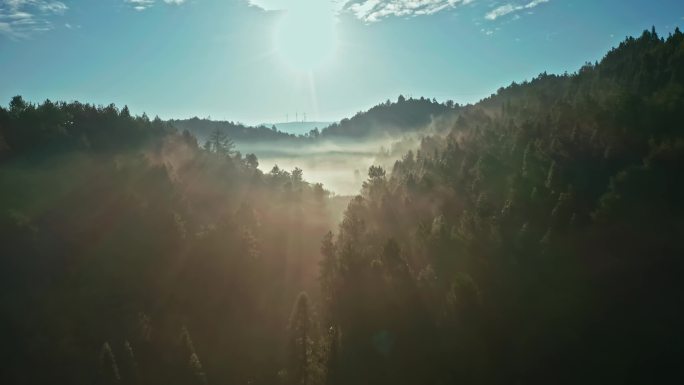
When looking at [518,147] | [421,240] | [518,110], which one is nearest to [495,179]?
[518,147]

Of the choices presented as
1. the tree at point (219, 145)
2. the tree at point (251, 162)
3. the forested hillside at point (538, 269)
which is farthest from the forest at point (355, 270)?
the tree at point (219, 145)

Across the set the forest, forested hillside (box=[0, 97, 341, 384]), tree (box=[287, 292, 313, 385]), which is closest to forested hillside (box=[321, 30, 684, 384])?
the forest

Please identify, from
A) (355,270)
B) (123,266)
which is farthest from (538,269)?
(123,266)

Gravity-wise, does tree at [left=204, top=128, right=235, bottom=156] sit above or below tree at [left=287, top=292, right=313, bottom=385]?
above

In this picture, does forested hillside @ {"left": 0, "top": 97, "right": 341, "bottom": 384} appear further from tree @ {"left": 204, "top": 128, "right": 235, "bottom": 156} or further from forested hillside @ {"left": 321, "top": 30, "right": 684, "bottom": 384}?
tree @ {"left": 204, "top": 128, "right": 235, "bottom": 156}

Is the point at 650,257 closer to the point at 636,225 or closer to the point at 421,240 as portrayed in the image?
the point at 636,225

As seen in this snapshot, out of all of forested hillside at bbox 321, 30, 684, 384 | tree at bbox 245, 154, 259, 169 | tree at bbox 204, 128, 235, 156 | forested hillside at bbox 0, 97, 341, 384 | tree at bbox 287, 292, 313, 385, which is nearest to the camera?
tree at bbox 287, 292, 313, 385

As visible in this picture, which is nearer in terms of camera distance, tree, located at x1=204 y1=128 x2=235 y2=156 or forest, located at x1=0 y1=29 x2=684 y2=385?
forest, located at x1=0 y1=29 x2=684 y2=385
